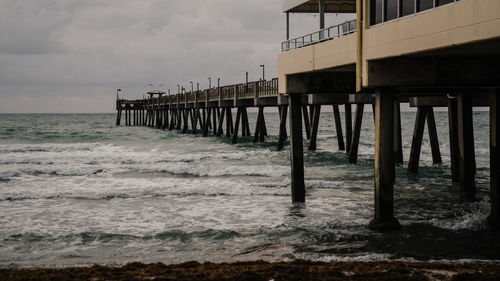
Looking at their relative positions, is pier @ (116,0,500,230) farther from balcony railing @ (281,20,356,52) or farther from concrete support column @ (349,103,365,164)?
concrete support column @ (349,103,365,164)

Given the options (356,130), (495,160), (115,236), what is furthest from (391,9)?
(356,130)

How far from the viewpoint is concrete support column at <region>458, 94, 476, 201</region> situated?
48.7 feet

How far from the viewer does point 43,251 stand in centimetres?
1116

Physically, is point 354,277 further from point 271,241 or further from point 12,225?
point 12,225

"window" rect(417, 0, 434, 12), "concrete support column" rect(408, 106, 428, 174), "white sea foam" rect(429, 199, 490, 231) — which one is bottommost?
"white sea foam" rect(429, 199, 490, 231)

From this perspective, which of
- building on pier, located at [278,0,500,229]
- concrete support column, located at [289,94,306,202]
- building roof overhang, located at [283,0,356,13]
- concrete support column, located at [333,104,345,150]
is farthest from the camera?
concrete support column, located at [333,104,345,150]

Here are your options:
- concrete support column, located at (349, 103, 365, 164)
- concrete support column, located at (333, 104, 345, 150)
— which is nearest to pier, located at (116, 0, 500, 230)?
concrete support column, located at (349, 103, 365, 164)

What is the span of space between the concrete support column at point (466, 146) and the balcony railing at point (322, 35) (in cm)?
431

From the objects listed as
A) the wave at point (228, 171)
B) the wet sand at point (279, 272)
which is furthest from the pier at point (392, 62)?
the wave at point (228, 171)

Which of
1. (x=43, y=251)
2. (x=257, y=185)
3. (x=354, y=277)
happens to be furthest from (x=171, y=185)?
(x=354, y=277)

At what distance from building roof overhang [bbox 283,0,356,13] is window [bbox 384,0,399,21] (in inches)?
221

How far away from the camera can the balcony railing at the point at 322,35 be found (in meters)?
12.9

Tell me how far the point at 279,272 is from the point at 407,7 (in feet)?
17.4

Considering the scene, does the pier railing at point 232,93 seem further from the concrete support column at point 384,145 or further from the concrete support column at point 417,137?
the concrete support column at point 384,145
